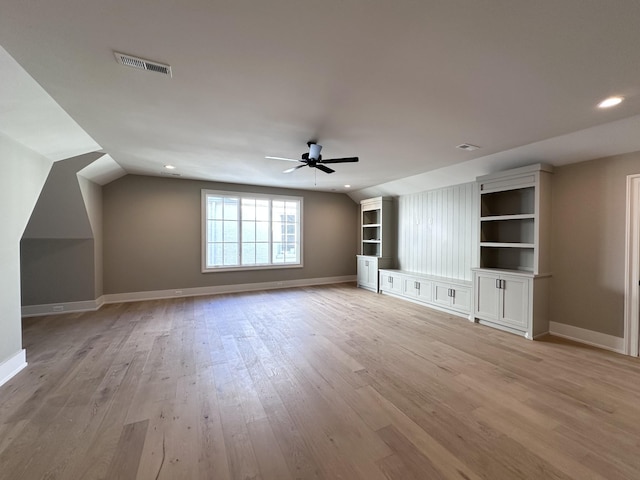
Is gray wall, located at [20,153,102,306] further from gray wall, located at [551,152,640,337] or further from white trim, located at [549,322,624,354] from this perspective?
white trim, located at [549,322,624,354]

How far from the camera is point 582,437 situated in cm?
182

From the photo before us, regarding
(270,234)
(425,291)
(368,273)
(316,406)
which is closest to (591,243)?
(425,291)

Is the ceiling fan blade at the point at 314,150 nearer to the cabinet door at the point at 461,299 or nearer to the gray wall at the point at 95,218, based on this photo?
the cabinet door at the point at 461,299

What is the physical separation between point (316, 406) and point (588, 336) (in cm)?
385

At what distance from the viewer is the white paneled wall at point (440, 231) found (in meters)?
5.03

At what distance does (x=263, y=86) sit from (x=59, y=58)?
4.58 ft

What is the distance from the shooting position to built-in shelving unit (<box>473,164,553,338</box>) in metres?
3.71

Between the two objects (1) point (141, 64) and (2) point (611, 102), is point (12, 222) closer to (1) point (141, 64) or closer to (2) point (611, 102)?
(1) point (141, 64)

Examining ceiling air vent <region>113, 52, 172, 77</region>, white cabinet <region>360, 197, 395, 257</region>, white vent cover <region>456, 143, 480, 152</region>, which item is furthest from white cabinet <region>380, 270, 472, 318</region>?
ceiling air vent <region>113, 52, 172, 77</region>

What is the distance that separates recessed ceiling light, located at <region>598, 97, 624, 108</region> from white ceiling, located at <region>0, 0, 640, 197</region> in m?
0.07

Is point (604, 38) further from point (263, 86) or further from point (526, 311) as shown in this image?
point (526, 311)

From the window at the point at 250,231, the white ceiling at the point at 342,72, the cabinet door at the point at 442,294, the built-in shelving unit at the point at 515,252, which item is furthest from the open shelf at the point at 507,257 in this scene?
the window at the point at 250,231

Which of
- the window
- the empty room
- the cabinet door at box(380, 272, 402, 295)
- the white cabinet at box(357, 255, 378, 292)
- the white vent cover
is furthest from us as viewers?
the white cabinet at box(357, 255, 378, 292)

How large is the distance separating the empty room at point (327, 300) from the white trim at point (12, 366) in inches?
2.4
